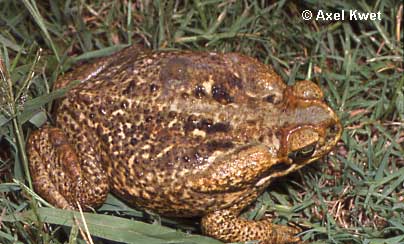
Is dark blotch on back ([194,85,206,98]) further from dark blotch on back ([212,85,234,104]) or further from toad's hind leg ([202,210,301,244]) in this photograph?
toad's hind leg ([202,210,301,244])

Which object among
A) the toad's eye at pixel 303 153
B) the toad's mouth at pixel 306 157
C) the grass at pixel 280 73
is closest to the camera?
the toad's eye at pixel 303 153

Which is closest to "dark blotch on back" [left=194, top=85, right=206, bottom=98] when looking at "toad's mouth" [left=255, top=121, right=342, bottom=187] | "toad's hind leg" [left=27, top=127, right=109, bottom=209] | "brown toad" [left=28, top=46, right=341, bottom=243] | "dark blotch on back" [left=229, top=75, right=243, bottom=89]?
"brown toad" [left=28, top=46, right=341, bottom=243]

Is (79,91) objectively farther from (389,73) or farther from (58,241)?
(389,73)

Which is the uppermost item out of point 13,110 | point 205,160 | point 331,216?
point 13,110

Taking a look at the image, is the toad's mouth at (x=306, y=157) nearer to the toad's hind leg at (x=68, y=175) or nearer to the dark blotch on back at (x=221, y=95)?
the dark blotch on back at (x=221, y=95)

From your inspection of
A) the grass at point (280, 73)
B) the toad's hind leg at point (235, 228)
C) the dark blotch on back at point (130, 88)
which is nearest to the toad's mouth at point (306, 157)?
the toad's hind leg at point (235, 228)

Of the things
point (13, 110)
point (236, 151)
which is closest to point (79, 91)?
point (13, 110)

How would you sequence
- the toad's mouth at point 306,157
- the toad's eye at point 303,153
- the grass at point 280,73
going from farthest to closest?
the grass at point 280,73 < the toad's mouth at point 306,157 < the toad's eye at point 303,153
